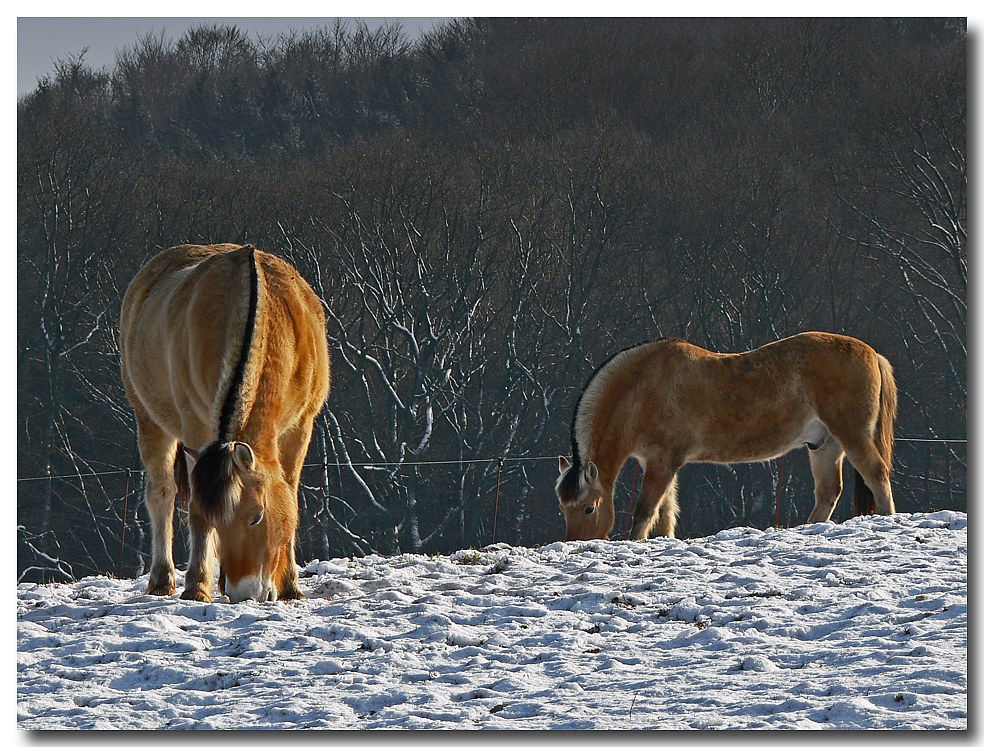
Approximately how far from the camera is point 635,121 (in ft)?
65.8

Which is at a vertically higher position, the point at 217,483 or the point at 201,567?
the point at 217,483

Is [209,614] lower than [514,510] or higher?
higher

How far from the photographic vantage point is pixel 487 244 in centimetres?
2689

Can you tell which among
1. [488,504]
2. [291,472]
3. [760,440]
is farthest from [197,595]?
[488,504]

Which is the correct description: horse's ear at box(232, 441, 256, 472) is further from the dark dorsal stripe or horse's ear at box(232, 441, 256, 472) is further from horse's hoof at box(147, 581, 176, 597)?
horse's hoof at box(147, 581, 176, 597)

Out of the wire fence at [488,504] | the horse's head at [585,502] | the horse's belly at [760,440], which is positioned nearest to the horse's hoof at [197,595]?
the horse's head at [585,502]

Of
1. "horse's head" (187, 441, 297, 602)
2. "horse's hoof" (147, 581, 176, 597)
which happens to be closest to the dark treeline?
"horse's hoof" (147, 581, 176, 597)

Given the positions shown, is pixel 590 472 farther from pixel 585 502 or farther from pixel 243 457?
pixel 243 457

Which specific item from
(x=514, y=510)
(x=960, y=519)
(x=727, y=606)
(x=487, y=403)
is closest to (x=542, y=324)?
(x=487, y=403)

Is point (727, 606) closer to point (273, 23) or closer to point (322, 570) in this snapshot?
point (322, 570)

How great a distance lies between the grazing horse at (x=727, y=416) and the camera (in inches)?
412

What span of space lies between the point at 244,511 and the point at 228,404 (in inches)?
24.3

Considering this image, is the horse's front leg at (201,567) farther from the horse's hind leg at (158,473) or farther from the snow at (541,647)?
the horse's hind leg at (158,473)
